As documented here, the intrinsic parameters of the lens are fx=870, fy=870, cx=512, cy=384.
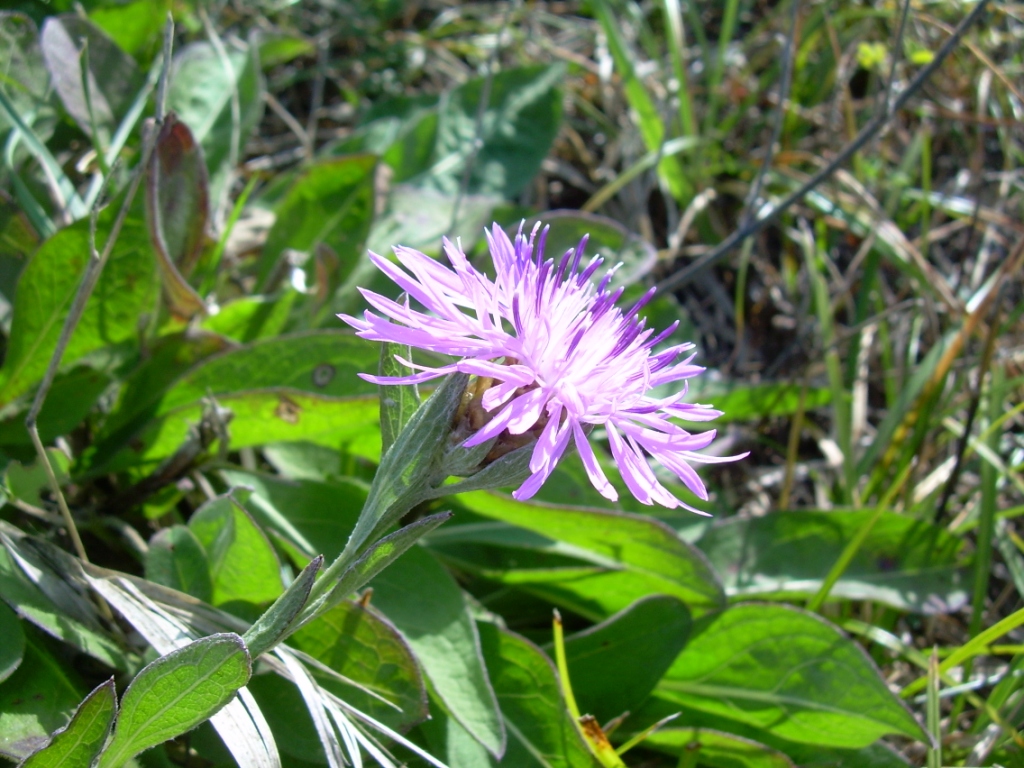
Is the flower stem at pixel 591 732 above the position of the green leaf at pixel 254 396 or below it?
below

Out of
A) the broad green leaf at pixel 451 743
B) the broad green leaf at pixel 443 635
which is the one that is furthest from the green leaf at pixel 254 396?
the broad green leaf at pixel 451 743

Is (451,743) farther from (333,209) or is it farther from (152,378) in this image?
(333,209)

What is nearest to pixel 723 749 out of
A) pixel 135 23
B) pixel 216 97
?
pixel 216 97

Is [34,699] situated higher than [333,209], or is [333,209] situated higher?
[333,209]

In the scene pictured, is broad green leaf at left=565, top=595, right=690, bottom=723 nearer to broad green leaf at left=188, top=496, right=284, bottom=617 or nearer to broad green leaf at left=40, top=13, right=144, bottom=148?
broad green leaf at left=188, top=496, right=284, bottom=617

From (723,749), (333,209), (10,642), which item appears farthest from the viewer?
(333,209)

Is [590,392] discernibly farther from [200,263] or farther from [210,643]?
[200,263]

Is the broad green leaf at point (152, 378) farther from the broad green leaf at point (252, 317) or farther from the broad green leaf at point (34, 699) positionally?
the broad green leaf at point (34, 699)
